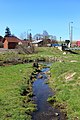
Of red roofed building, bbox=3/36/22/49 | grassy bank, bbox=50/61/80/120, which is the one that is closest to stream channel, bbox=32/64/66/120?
grassy bank, bbox=50/61/80/120

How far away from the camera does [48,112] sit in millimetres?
21125

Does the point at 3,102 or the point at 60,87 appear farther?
the point at 60,87

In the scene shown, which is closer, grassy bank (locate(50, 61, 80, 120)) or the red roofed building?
grassy bank (locate(50, 61, 80, 120))

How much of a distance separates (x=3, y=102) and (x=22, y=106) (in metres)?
1.76

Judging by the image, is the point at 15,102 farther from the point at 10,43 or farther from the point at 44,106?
the point at 10,43

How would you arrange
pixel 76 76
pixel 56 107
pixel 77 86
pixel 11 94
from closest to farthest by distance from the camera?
1. pixel 56 107
2. pixel 11 94
3. pixel 77 86
4. pixel 76 76

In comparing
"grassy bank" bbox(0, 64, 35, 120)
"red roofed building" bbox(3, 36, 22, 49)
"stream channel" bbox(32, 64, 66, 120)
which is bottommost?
"stream channel" bbox(32, 64, 66, 120)

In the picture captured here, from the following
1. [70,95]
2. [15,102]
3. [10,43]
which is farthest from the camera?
[10,43]

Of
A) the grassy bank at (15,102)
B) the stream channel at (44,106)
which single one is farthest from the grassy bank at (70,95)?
the grassy bank at (15,102)

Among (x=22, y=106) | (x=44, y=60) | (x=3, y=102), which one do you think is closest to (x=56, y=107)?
(x=22, y=106)

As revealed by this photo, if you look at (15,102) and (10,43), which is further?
(10,43)

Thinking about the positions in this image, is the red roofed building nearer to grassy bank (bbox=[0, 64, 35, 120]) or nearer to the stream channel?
the stream channel

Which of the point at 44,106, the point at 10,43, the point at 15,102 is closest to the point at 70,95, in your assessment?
the point at 44,106

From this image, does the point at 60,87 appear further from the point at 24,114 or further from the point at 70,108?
the point at 24,114
